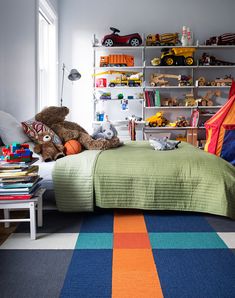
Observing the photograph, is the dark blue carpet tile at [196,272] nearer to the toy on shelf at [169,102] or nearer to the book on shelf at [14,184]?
the book on shelf at [14,184]

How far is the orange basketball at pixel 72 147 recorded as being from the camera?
277 centimetres

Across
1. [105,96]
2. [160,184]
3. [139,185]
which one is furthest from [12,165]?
[105,96]

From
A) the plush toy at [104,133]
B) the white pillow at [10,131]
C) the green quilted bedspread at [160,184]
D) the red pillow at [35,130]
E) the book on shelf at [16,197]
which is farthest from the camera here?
the plush toy at [104,133]

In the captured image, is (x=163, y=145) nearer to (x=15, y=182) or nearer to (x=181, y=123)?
(x=15, y=182)

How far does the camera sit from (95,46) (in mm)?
5227

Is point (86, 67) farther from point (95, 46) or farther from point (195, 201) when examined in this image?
point (195, 201)

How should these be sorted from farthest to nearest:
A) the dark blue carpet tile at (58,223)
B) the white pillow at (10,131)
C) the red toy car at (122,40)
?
the red toy car at (122,40) < the white pillow at (10,131) < the dark blue carpet tile at (58,223)

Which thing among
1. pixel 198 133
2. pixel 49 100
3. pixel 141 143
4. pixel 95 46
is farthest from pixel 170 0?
pixel 141 143

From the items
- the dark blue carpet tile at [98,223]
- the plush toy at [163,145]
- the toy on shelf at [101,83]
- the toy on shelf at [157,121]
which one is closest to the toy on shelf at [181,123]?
the toy on shelf at [157,121]

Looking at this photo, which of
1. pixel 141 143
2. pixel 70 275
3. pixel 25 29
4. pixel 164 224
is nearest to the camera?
pixel 70 275

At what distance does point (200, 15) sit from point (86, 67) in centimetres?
206

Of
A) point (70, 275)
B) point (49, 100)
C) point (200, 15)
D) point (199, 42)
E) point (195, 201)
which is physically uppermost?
point (200, 15)

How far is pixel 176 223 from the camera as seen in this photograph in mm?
2326

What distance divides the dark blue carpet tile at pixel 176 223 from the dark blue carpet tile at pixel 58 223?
1.63 feet
